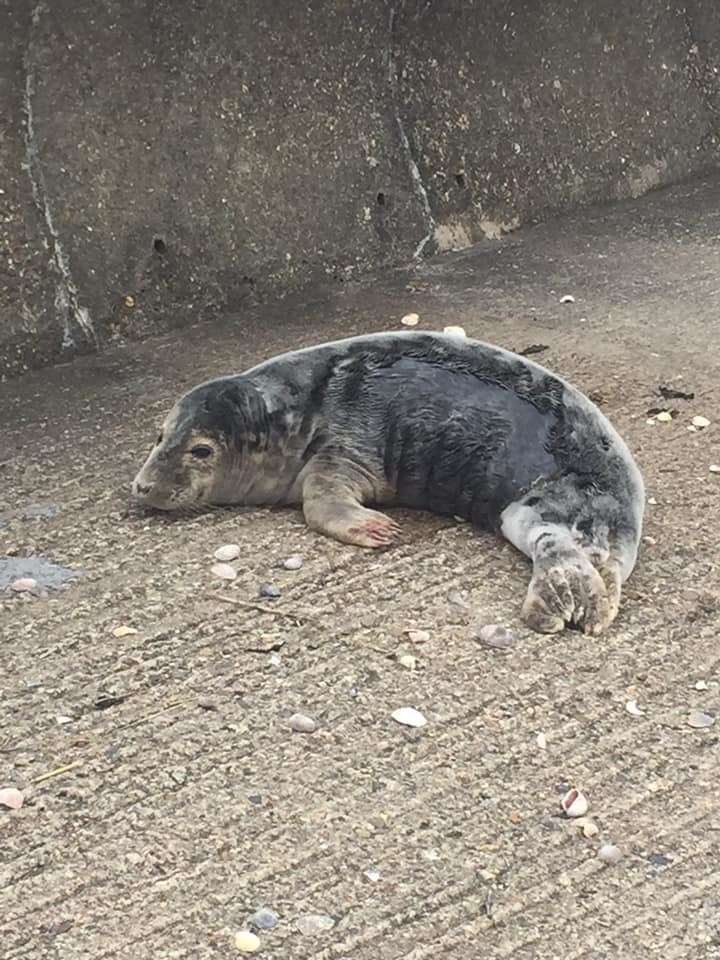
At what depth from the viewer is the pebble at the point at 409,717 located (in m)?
3.02

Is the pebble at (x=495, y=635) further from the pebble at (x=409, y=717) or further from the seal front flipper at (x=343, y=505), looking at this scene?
the seal front flipper at (x=343, y=505)

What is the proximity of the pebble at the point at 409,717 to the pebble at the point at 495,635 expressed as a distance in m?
0.33

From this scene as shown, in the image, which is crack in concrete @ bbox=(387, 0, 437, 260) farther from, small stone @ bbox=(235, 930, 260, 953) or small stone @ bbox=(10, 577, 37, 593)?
small stone @ bbox=(235, 930, 260, 953)

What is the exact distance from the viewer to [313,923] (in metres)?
2.47

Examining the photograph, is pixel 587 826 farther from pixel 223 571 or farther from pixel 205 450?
pixel 205 450

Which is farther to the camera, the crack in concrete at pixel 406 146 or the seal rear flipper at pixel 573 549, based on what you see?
the crack in concrete at pixel 406 146

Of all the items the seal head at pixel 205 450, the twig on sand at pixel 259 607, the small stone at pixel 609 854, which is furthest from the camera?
the seal head at pixel 205 450

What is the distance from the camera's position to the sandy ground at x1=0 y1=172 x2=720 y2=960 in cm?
249

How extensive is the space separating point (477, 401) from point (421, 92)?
2.86m

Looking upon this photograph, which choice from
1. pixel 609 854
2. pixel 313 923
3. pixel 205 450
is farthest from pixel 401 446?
pixel 313 923

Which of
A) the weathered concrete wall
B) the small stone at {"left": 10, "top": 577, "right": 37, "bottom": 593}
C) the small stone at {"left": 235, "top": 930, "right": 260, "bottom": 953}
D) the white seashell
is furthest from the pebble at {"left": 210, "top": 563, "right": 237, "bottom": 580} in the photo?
the weathered concrete wall

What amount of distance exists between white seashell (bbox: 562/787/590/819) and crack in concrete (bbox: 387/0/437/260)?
3792mm

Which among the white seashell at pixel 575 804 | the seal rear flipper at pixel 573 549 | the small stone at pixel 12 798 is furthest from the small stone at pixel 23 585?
the white seashell at pixel 575 804

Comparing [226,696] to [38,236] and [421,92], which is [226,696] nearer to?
[38,236]
